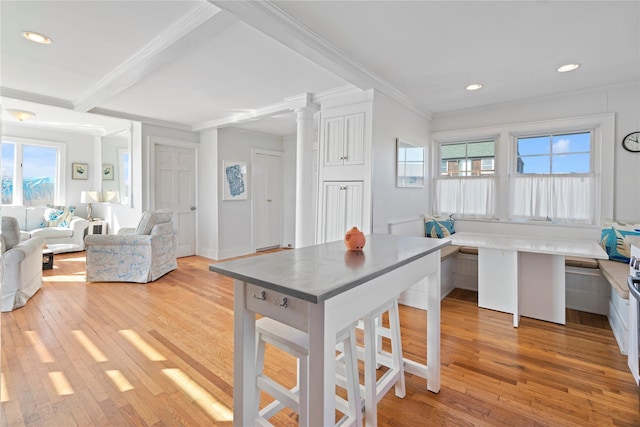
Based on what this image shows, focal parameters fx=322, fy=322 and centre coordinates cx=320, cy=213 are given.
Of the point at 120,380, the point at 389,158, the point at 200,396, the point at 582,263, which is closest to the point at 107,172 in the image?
the point at 120,380

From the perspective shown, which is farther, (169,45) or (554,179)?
(554,179)

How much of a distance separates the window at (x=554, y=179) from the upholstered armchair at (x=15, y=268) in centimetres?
563

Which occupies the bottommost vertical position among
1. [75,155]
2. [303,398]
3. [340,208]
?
[303,398]

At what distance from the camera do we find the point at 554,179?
3840 millimetres

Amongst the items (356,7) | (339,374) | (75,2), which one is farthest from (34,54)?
(339,374)

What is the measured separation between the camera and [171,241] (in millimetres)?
4711

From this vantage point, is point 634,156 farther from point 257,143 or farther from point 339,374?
point 257,143

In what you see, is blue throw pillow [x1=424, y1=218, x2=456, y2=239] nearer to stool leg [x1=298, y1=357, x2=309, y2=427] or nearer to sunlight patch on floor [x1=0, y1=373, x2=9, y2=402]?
stool leg [x1=298, y1=357, x2=309, y2=427]

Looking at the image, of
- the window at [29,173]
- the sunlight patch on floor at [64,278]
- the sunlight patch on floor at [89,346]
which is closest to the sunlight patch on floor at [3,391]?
the sunlight patch on floor at [89,346]

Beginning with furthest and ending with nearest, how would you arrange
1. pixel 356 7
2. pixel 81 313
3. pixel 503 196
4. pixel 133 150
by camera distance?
pixel 133 150 → pixel 503 196 → pixel 81 313 → pixel 356 7

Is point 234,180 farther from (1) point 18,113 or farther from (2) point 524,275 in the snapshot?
(2) point 524,275

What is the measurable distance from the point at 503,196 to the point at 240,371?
3922mm

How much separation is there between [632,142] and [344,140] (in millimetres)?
3009

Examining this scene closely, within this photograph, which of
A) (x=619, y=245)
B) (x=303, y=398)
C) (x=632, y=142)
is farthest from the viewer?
(x=632, y=142)
